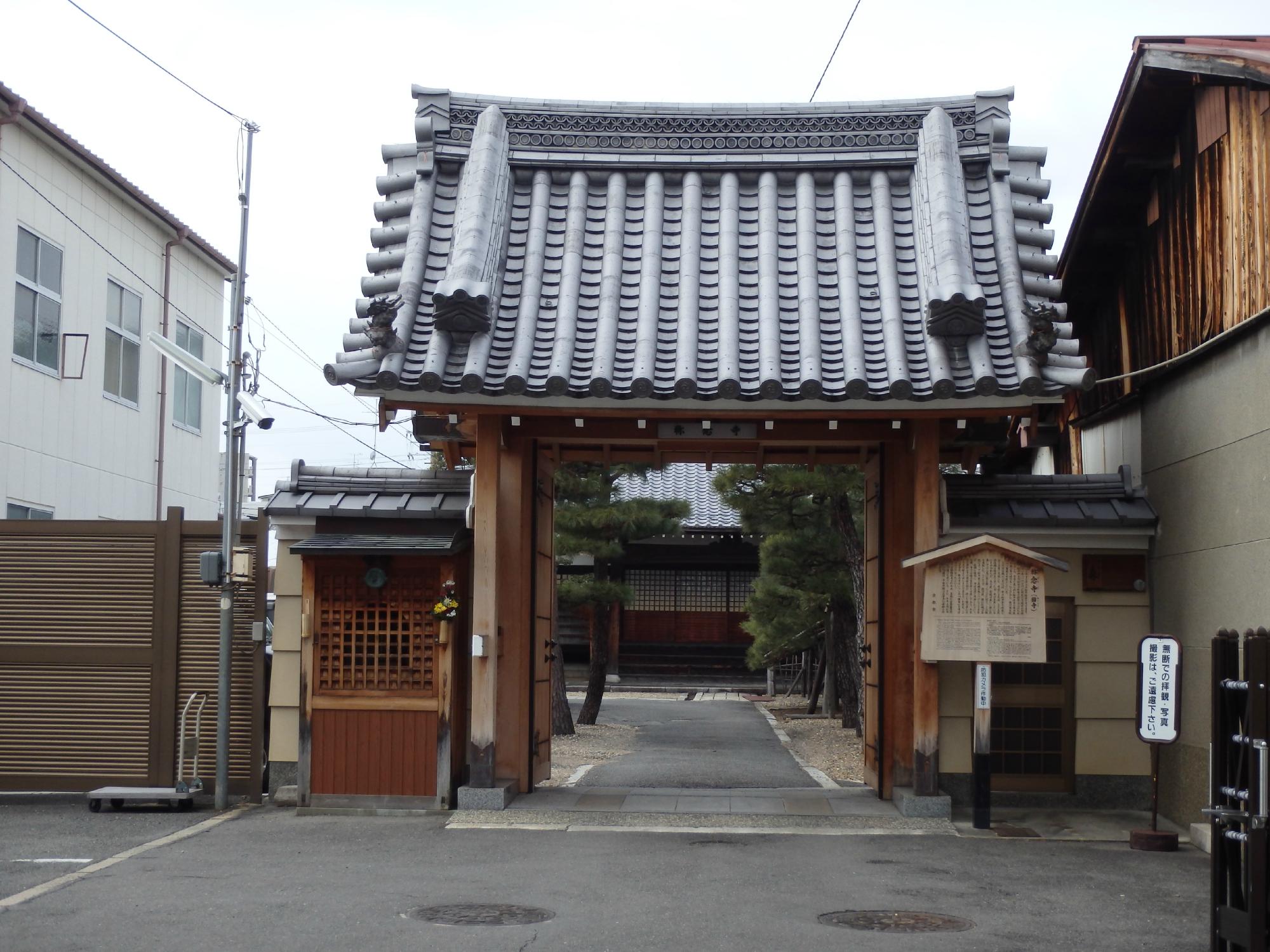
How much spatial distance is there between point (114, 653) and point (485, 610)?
3.55 meters

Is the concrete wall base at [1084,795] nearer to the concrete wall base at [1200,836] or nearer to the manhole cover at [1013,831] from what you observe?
the manhole cover at [1013,831]

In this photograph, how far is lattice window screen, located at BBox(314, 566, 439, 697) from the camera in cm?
1121

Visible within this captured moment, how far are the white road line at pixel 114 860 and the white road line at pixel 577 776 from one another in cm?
→ 342

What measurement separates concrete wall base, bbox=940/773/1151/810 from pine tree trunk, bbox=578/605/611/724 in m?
10.3

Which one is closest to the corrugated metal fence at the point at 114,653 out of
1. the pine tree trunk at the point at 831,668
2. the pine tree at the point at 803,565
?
the pine tree at the point at 803,565

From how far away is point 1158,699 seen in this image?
978 centimetres

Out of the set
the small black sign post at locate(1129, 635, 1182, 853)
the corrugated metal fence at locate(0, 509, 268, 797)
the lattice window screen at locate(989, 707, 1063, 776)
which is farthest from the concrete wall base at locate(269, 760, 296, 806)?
the small black sign post at locate(1129, 635, 1182, 853)

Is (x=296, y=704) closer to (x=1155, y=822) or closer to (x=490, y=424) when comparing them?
(x=490, y=424)

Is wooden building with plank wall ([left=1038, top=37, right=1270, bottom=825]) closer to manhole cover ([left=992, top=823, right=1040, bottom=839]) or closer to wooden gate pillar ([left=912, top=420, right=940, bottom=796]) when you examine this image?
manhole cover ([left=992, top=823, right=1040, bottom=839])

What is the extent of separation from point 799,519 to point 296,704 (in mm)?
9952

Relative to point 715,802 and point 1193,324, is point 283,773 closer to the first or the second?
point 715,802

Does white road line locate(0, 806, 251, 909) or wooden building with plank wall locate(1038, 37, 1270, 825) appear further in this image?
wooden building with plank wall locate(1038, 37, 1270, 825)

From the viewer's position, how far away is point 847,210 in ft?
40.0

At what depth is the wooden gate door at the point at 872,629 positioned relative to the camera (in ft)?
39.4
